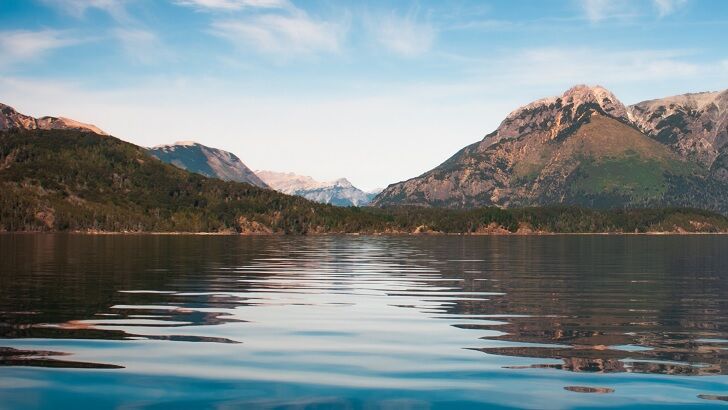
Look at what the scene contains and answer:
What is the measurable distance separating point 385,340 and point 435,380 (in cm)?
985

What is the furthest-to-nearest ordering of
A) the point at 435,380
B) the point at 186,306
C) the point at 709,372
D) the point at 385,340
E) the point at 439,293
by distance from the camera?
the point at 439,293 < the point at 186,306 < the point at 385,340 < the point at 709,372 < the point at 435,380

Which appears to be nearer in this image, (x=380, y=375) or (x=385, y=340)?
(x=380, y=375)

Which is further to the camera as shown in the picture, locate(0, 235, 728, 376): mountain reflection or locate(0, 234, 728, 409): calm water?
locate(0, 235, 728, 376): mountain reflection

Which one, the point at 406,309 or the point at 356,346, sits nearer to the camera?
the point at 356,346

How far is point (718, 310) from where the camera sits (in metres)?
50.0

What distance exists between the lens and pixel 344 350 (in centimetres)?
3256

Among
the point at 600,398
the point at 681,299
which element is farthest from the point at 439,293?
the point at 600,398

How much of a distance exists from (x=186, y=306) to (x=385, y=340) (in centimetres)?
1848

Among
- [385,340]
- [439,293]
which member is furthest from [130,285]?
[385,340]

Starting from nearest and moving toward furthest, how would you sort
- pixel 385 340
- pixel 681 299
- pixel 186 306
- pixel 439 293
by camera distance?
pixel 385 340
pixel 186 306
pixel 681 299
pixel 439 293

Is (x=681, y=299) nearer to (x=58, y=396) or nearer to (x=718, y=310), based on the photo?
(x=718, y=310)

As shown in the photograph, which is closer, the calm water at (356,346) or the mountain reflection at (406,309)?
the calm water at (356,346)

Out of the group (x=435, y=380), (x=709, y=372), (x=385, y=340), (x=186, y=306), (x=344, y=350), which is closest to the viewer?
(x=435, y=380)

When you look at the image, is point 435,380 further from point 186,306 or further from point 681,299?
point 681,299
